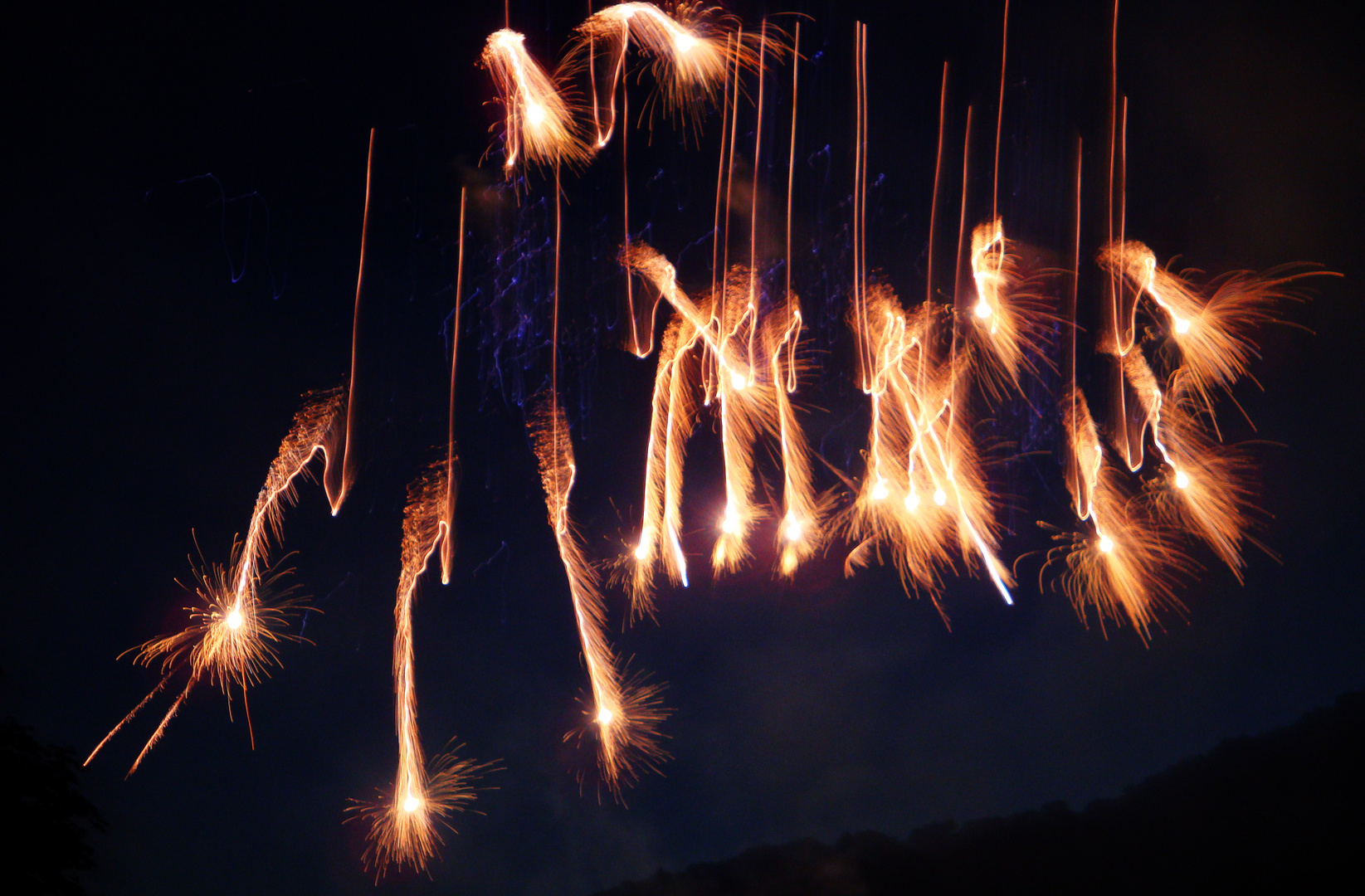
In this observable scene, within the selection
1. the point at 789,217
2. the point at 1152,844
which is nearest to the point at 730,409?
the point at 789,217

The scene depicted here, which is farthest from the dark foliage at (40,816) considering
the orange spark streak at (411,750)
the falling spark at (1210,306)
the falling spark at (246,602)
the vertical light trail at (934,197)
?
the falling spark at (1210,306)

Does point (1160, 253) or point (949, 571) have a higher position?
point (1160, 253)

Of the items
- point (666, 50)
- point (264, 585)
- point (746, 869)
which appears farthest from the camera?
point (746, 869)

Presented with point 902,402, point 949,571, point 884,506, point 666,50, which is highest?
point 666,50

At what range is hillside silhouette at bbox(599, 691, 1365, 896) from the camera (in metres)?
5.09

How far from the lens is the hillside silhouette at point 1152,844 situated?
5.09 meters

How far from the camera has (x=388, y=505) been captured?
5.05 meters

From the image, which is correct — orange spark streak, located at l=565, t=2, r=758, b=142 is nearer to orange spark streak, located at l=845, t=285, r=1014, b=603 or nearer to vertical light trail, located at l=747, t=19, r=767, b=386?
vertical light trail, located at l=747, t=19, r=767, b=386

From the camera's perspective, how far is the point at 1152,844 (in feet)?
17.4

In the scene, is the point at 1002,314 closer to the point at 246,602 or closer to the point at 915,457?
the point at 915,457

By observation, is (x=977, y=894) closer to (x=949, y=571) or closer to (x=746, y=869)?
(x=746, y=869)

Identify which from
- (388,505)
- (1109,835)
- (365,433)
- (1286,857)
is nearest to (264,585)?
(388,505)

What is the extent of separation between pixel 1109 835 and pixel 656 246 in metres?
6.91

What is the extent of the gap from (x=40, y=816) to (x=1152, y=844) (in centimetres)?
975
